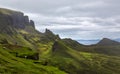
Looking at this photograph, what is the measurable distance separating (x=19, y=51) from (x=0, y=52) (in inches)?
1511

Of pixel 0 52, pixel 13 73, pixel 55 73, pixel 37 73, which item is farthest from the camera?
pixel 0 52

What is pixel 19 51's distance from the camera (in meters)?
186

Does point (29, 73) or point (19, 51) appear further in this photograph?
point (19, 51)

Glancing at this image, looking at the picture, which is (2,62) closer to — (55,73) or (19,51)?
(55,73)

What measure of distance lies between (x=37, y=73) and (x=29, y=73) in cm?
666

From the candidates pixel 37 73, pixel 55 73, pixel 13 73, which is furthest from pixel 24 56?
pixel 13 73

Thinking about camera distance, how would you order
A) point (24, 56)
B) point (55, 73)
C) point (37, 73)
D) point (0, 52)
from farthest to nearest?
1. point (24, 56)
2. point (0, 52)
3. point (55, 73)
4. point (37, 73)

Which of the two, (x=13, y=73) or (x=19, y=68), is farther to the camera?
(x=19, y=68)

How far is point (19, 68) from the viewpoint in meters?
119

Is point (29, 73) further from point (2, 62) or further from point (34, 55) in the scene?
point (34, 55)

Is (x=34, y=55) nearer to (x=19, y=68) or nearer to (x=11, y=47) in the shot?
(x=11, y=47)

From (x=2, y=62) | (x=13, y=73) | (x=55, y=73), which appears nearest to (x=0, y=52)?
(x=2, y=62)

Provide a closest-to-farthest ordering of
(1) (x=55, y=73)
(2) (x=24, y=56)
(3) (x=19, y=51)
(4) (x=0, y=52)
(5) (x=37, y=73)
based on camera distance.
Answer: (5) (x=37, y=73) → (1) (x=55, y=73) → (4) (x=0, y=52) → (2) (x=24, y=56) → (3) (x=19, y=51)

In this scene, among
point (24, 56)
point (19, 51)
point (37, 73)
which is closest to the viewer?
point (37, 73)
